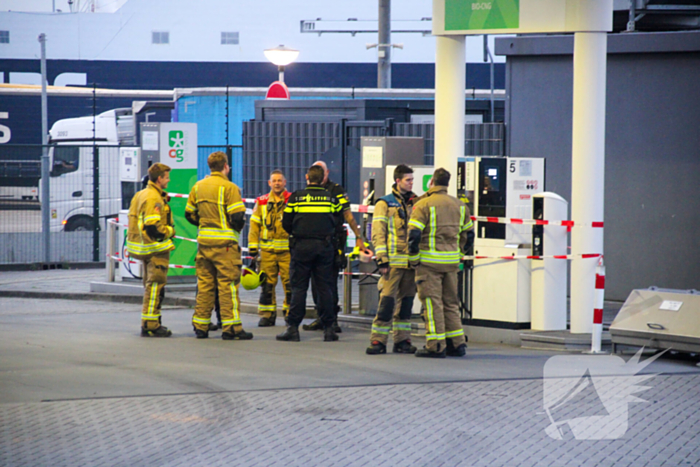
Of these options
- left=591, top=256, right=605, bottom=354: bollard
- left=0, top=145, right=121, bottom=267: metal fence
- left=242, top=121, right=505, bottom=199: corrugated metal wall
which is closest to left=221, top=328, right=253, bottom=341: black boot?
left=591, top=256, right=605, bottom=354: bollard

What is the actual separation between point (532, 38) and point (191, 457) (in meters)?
9.03

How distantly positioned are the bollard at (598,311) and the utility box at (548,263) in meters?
0.57

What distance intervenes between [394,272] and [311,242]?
1.07m

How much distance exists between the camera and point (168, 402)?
23.6ft

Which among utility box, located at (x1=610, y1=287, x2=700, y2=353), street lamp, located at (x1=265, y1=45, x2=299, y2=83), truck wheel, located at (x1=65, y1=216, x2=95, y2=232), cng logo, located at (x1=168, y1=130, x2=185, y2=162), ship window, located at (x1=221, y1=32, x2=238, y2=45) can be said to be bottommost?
utility box, located at (x1=610, y1=287, x2=700, y2=353)

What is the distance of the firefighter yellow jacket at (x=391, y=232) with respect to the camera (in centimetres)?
926

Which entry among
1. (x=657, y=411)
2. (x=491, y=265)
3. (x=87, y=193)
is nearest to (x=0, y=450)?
(x=657, y=411)

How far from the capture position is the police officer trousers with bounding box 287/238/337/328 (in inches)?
389

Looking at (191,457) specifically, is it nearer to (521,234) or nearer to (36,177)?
(521,234)

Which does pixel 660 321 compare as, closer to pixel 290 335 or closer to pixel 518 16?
pixel 518 16

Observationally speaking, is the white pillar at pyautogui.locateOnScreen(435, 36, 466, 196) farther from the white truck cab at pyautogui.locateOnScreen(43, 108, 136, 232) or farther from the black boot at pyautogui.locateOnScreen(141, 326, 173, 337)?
the white truck cab at pyautogui.locateOnScreen(43, 108, 136, 232)

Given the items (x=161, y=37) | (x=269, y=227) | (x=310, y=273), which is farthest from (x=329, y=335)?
(x=161, y=37)

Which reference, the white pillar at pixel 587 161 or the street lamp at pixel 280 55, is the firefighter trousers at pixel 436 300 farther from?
the street lamp at pixel 280 55

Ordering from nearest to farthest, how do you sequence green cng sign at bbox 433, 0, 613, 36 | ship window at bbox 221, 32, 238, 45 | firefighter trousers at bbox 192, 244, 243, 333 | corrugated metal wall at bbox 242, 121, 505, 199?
green cng sign at bbox 433, 0, 613, 36
firefighter trousers at bbox 192, 244, 243, 333
corrugated metal wall at bbox 242, 121, 505, 199
ship window at bbox 221, 32, 238, 45
